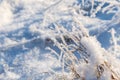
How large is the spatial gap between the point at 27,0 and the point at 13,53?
784 millimetres

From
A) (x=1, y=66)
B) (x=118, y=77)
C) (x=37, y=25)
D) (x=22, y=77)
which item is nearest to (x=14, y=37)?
(x=37, y=25)

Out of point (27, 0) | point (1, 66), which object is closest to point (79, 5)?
point (27, 0)

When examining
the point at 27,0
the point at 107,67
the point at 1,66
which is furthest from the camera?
the point at 27,0

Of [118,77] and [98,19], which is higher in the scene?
[98,19]

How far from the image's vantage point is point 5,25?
3436 millimetres

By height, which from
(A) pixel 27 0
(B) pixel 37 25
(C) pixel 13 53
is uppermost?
(A) pixel 27 0

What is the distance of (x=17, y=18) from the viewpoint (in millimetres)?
3523

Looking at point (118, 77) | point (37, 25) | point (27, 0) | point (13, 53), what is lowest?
point (118, 77)

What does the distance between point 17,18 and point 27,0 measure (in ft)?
0.79

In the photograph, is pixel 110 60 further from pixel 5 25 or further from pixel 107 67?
pixel 5 25

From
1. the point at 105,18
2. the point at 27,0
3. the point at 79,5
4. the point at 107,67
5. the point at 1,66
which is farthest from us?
the point at 27,0

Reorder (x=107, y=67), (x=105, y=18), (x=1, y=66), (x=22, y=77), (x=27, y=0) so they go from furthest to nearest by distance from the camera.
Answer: (x=27, y=0), (x=105, y=18), (x=1, y=66), (x=22, y=77), (x=107, y=67)

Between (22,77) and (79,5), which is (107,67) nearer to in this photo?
(22,77)

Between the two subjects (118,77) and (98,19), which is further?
(98,19)
